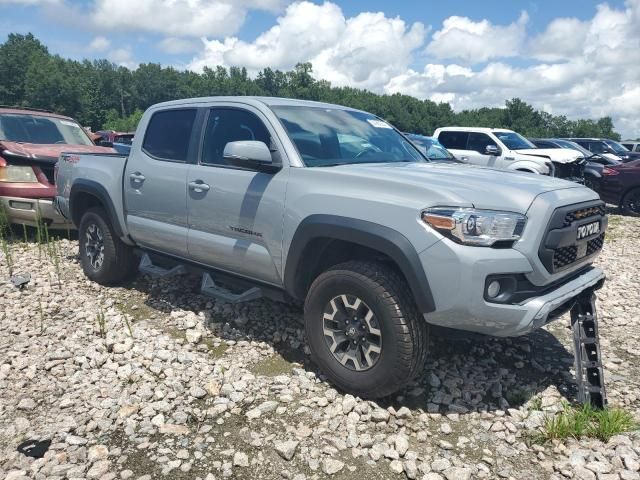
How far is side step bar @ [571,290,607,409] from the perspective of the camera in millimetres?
3166

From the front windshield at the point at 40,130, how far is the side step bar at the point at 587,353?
777 cm

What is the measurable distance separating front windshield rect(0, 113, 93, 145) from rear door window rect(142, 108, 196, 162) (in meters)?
4.02

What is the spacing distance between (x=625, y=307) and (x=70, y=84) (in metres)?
92.1

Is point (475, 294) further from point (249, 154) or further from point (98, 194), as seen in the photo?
point (98, 194)

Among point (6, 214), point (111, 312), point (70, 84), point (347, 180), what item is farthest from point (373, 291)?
point (70, 84)

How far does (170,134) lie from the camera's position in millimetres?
4641

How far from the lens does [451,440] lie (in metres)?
2.97

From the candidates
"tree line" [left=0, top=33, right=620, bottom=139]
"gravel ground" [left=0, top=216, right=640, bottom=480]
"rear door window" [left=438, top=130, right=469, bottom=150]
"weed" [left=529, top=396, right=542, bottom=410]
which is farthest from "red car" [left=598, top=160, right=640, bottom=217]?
"tree line" [left=0, top=33, right=620, bottom=139]

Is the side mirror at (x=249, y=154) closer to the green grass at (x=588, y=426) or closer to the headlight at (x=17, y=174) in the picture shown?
the green grass at (x=588, y=426)

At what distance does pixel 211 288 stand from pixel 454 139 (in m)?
11.7

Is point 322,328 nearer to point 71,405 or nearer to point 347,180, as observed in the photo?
point 347,180

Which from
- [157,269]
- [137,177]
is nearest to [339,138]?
[137,177]

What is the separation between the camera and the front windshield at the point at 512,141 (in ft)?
46.4

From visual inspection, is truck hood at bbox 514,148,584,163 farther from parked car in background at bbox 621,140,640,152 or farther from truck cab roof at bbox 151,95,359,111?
truck cab roof at bbox 151,95,359,111
